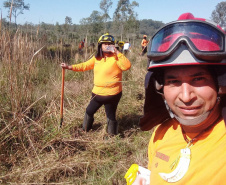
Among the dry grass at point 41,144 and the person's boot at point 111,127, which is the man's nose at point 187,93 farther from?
the person's boot at point 111,127

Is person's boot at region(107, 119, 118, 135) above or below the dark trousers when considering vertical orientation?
below

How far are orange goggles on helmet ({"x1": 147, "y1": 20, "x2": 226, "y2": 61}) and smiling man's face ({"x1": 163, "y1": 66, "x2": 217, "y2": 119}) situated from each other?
0.08 meters

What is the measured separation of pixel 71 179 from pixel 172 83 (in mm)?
1823

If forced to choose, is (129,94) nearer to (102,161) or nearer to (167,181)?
(102,161)

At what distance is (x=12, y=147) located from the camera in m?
2.47

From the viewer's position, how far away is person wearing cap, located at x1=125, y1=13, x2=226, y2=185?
913mm

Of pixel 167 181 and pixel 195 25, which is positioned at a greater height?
pixel 195 25

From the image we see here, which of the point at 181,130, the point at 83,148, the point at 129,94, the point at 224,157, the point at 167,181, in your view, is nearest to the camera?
the point at 224,157

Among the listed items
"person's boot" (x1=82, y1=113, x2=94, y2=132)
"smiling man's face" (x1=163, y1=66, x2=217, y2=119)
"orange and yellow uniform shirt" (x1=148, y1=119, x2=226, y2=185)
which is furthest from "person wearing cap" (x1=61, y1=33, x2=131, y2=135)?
"smiling man's face" (x1=163, y1=66, x2=217, y2=119)

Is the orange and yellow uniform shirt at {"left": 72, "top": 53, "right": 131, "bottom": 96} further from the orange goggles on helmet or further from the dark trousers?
the orange goggles on helmet

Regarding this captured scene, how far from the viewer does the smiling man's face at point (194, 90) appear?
95 cm

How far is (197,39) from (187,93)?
25 cm

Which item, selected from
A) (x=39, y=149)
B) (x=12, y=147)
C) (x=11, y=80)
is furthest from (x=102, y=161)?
(x=11, y=80)

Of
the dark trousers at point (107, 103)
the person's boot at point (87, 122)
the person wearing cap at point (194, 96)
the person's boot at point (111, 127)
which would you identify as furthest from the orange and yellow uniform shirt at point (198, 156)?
the person's boot at point (87, 122)
